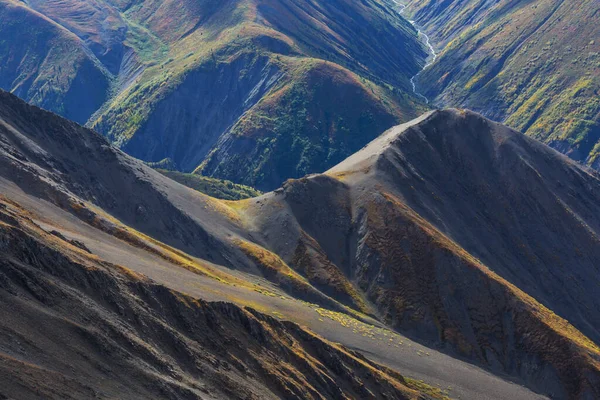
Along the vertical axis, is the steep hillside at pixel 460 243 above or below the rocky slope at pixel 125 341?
above

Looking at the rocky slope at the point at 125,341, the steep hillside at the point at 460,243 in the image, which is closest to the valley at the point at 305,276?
the rocky slope at the point at 125,341

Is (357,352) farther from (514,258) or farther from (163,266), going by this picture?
(514,258)

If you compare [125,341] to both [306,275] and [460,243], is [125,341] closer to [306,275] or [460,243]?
[306,275]

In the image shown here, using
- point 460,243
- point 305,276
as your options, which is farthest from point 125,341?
point 460,243

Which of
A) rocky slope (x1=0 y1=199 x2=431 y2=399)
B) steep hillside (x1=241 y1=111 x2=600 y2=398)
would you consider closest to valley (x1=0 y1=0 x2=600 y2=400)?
rocky slope (x1=0 y1=199 x2=431 y2=399)

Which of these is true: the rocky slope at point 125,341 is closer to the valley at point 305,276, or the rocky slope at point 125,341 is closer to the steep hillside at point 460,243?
the valley at point 305,276

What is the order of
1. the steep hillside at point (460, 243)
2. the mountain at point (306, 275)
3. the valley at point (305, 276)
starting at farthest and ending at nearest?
the steep hillside at point (460, 243), the mountain at point (306, 275), the valley at point (305, 276)

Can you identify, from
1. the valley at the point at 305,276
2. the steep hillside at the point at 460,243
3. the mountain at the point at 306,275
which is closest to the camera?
the valley at the point at 305,276

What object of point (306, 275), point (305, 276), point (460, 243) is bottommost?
point (305, 276)

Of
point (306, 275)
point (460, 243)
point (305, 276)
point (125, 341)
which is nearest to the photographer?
point (125, 341)
